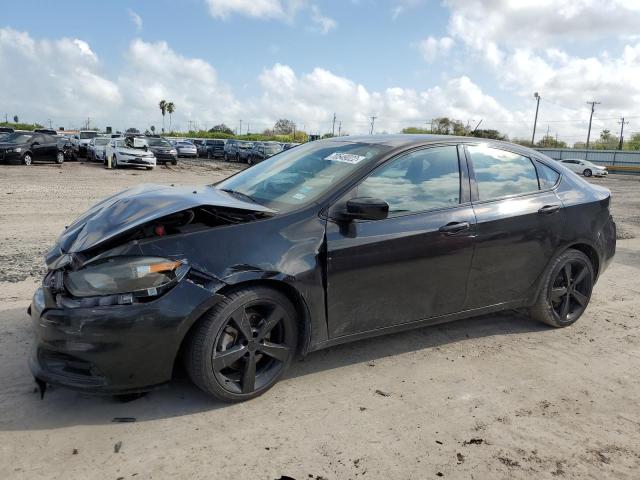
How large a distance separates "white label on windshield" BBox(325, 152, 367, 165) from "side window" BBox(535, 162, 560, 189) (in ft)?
5.68

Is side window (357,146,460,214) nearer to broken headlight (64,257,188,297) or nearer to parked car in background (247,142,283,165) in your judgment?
broken headlight (64,257,188,297)

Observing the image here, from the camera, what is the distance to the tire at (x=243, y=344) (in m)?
2.95

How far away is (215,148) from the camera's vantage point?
145 ft

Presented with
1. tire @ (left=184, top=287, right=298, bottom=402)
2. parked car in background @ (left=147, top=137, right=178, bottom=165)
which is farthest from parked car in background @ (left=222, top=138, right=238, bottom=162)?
tire @ (left=184, top=287, right=298, bottom=402)

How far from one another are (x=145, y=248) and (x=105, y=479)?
1.15 meters

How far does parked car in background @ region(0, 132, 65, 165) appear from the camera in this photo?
23.2 m

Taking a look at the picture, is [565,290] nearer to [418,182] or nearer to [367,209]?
[418,182]

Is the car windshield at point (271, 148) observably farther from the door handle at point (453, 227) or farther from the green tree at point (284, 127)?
the green tree at point (284, 127)

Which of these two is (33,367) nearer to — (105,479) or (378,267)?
(105,479)

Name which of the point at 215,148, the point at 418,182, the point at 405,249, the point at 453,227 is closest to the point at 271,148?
the point at 215,148

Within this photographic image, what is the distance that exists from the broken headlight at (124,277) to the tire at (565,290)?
10.3 feet

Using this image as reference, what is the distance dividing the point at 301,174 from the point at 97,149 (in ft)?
92.2

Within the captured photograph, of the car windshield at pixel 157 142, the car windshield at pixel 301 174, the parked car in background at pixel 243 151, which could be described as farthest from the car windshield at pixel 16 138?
the car windshield at pixel 301 174

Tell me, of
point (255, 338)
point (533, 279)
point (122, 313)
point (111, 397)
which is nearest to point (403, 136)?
point (533, 279)
